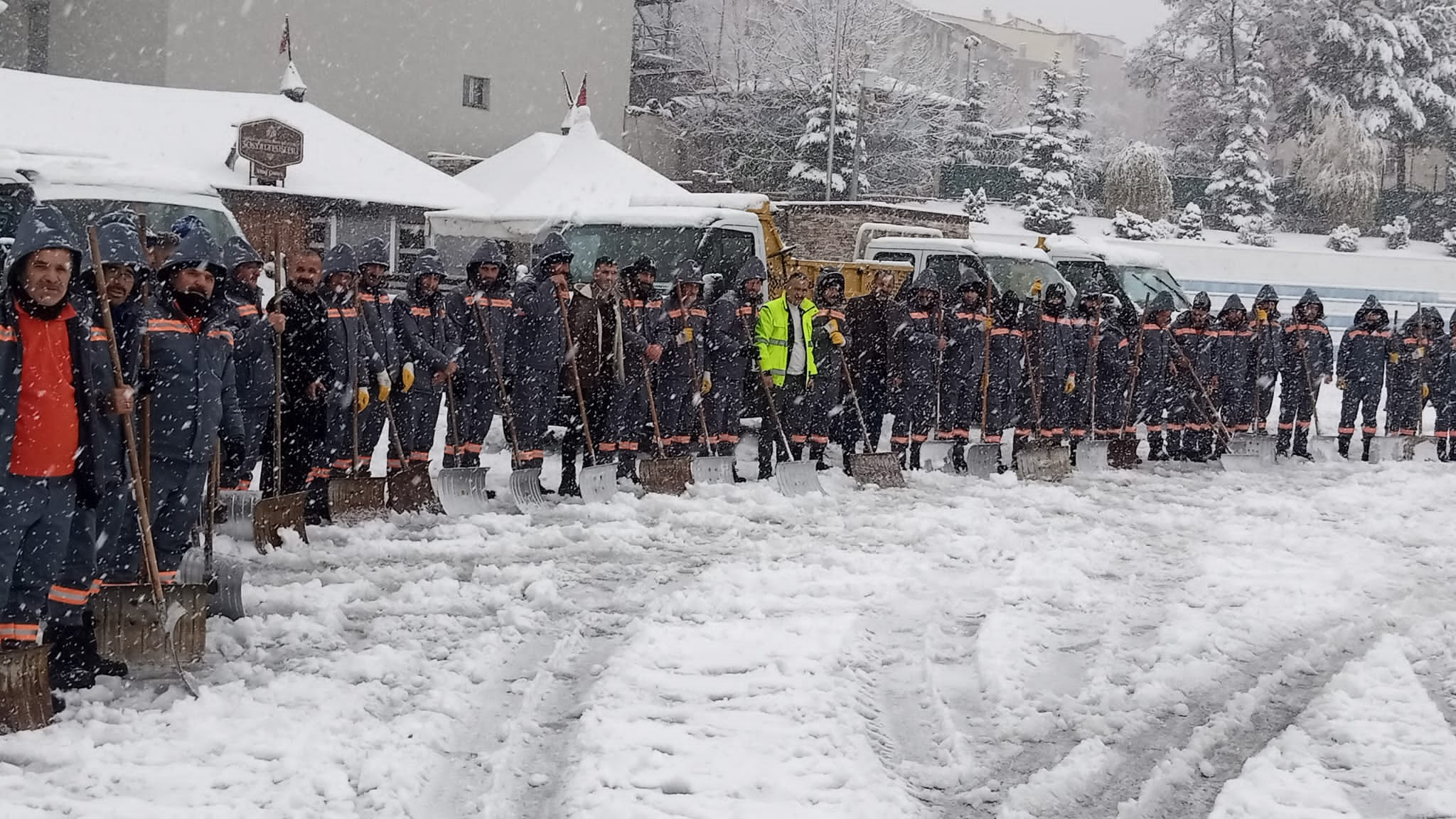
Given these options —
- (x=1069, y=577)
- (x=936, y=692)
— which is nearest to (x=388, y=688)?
(x=936, y=692)

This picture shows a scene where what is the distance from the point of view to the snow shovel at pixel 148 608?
502cm

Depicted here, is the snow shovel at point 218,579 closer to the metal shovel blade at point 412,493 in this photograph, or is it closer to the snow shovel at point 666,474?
the metal shovel blade at point 412,493

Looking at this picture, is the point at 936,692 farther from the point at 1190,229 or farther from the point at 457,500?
the point at 1190,229

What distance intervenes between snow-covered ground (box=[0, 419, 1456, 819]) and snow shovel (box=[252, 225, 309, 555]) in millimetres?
143

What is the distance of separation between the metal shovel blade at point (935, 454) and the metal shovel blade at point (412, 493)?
15.5 ft

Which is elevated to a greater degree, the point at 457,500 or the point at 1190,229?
the point at 1190,229

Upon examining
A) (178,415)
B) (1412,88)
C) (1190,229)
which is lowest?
(178,415)

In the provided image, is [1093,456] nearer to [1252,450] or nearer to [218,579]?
[1252,450]

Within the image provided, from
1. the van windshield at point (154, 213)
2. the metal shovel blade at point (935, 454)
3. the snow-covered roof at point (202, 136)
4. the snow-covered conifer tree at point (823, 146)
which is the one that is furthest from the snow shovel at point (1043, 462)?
the snow-covered conifer tree at point (823, 146)

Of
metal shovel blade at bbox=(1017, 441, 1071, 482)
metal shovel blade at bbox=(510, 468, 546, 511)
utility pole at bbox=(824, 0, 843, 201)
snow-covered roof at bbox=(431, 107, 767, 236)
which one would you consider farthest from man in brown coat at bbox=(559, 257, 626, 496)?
utility pole at bbox=(824, 0, 843, 201)

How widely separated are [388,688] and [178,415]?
59.2 inches

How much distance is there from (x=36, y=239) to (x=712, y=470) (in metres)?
5.95

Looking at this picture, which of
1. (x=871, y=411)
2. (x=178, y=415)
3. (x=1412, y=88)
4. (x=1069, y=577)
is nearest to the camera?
(x=178, y=415)

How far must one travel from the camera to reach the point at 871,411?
11.7 m
